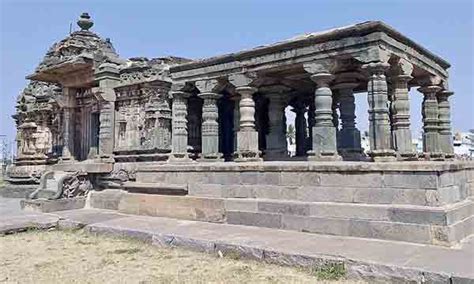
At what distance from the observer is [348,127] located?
457 inches

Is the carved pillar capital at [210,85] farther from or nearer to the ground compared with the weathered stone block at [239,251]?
farther from the ground

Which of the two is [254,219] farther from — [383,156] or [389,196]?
[383,156]

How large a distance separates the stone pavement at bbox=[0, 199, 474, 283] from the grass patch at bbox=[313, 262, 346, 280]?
0.21 ft

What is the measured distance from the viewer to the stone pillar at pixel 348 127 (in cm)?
1125

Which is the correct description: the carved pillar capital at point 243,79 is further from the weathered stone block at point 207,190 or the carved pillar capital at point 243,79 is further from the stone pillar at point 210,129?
the weathered stone block at point 207,190

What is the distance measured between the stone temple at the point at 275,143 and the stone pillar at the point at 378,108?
2 cm

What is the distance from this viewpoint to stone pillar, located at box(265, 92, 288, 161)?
11258 mm

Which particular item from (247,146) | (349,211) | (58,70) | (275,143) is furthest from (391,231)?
(58,70)

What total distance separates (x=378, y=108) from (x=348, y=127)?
4.23 m

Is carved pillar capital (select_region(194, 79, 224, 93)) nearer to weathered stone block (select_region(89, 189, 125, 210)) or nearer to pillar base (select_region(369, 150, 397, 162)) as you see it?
weathered stone block (select_region(89, 189, 125, 210))

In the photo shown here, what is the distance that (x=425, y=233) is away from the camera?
224 inches

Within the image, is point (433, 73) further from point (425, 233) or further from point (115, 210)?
point (115, 210)

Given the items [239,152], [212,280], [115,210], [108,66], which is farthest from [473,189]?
[108,66]

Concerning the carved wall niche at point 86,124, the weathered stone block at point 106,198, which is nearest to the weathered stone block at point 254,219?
the weathered stone block at point 106,198
